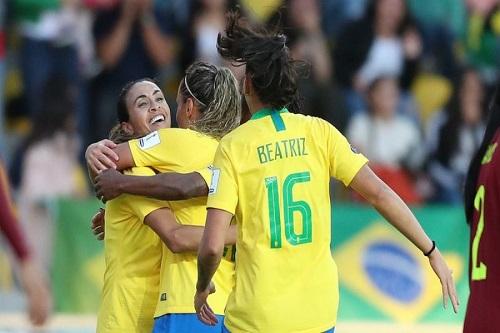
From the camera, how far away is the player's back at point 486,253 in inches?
215

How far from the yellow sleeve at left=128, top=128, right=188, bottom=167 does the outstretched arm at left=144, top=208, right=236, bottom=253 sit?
0.91 feet

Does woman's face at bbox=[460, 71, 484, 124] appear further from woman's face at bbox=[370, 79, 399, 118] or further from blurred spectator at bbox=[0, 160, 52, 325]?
blurred spectator at bbox=[0, 160, 52, 325]

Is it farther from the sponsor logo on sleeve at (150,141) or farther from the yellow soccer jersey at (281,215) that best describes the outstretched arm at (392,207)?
the sponsor logo on sleeve at (150,141)

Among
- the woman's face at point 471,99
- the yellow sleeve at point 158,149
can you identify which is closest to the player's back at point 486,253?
the yellow sleeve at point 158,149

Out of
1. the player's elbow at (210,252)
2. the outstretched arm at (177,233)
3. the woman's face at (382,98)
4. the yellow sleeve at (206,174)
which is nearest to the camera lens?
the player's elbow at (210,252)

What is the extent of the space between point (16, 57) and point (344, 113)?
3.73m

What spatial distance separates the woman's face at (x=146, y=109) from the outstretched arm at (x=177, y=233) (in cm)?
65

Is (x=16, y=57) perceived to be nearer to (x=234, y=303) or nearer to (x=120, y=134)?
(x=120, y=134)

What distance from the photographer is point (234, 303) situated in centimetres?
556

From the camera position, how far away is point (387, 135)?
14.5 metres

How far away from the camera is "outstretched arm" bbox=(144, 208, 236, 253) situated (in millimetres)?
6086

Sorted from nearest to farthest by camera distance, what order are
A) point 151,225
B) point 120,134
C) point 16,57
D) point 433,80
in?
point 151,225 → point 120,134 → point 16,57 → point 433,80

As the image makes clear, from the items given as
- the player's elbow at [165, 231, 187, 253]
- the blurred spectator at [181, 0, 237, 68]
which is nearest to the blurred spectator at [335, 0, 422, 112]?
the blurred spectator at [181, 0, 237, 68]

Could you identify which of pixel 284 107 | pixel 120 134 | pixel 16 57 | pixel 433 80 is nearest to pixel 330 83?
pixel 433 80
